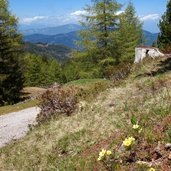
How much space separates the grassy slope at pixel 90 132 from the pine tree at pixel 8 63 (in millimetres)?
27545

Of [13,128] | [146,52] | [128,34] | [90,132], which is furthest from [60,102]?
[128,34]

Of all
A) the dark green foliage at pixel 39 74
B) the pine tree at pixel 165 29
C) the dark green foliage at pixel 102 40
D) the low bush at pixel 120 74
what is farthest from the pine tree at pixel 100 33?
the dark green foliage at pixel 39 74

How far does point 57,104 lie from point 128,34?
131 ft

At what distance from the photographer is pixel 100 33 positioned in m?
41.8

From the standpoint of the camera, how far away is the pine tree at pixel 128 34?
43438 mm

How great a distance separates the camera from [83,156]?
889cm

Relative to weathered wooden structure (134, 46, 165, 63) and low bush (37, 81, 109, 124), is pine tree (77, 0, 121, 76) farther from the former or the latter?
low bush (37, 81, 109, 124)

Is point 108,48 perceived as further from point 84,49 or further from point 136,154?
point 136,154

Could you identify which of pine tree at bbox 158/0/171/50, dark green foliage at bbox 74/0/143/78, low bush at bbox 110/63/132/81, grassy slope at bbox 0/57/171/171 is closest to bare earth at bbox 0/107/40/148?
grassy slope at bbox 0/57/171/171

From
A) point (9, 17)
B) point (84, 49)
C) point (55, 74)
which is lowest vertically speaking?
point (55, 74)

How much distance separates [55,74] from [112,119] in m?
91.1

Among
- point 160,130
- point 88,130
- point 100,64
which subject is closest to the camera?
point 160,130

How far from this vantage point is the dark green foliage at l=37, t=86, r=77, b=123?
14.3m

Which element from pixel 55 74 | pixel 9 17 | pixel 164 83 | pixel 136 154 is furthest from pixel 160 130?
pixel 55 74
